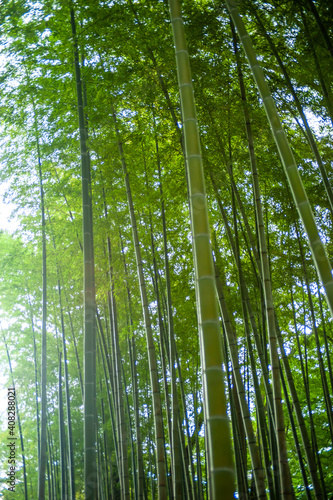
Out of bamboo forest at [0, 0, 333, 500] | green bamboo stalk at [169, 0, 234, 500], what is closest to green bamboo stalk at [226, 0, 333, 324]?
bamboo forest at [0, 0, 333, 500]

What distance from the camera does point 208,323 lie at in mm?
1631

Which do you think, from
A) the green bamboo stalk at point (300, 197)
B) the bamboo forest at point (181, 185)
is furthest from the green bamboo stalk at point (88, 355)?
the green bamboo stalk at point (300, 197)

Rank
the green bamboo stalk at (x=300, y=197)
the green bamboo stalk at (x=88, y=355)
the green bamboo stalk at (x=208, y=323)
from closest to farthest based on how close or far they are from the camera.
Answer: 1. the green bamboo stalk at (x=208, y=323)
2. the green bamboo stalk at (x=300, y=197)
3. the green bamboo stalk at (x=88, y=355)

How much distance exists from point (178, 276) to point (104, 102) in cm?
319

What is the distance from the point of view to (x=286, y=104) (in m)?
4.62

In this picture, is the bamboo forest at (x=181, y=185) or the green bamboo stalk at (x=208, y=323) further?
the bamboo forest at (x=181, y=185)

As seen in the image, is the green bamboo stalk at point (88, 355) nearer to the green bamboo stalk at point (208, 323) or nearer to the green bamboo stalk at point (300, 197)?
the green bamboo stalk at point (208, 323)

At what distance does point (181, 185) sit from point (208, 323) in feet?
11.4

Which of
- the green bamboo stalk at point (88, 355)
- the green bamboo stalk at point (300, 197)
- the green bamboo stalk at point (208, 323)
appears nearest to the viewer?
the green bamboo stalk at point (208, 323)

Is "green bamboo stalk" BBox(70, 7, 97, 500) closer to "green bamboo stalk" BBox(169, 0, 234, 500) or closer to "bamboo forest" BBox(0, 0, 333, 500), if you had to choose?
"bamboo forest" BBox(0, 0, 333, 500)

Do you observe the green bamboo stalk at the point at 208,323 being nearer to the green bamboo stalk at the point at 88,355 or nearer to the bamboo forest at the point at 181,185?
the bamboo forest at the point at 181,185

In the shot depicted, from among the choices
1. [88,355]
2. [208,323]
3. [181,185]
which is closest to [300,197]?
[208,323]

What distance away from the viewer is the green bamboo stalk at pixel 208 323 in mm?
1443

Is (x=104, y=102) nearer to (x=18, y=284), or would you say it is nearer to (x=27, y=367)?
(x=18, y=284)
